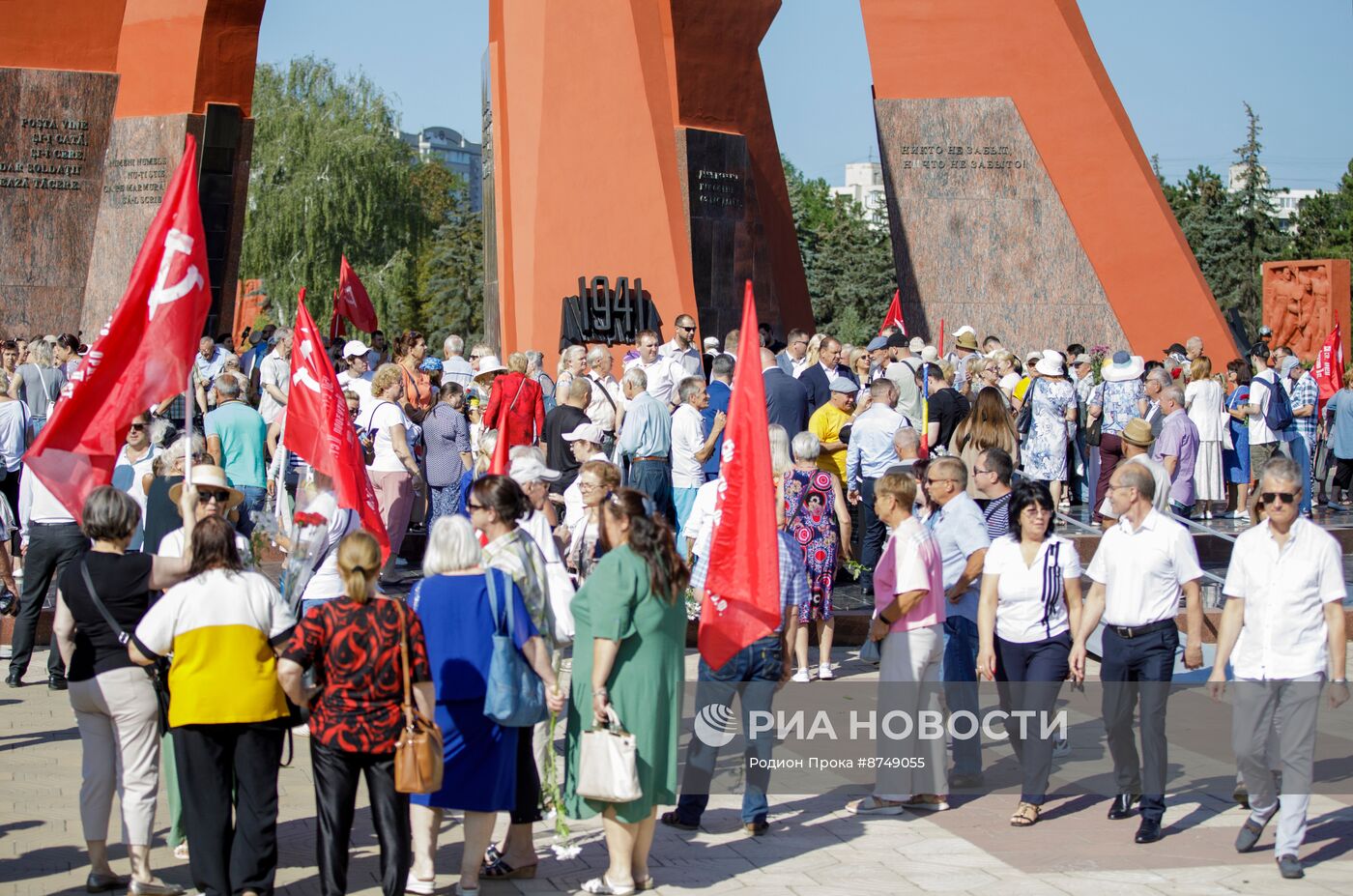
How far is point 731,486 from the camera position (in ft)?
19.5

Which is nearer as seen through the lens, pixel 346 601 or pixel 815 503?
pixel 346 601

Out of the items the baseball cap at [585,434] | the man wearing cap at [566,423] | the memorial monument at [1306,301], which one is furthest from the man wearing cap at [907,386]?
the memorial monument at [1306,301]

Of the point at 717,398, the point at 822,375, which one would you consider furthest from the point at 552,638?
the point at 822,375

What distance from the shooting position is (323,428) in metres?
7.20

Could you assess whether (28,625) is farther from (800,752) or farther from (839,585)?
(839,585)

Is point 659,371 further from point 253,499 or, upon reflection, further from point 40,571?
point 40,571

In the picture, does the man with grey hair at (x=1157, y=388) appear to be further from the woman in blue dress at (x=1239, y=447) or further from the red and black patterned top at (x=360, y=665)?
the red and black patterned top at (x=360, y=665)

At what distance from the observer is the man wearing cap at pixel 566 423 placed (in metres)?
10.3

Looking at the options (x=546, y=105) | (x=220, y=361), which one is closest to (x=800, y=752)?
(x=220, y=361)

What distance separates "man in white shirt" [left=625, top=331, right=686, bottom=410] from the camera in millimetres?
11852

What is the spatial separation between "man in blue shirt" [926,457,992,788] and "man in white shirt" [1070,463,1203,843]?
0.74 metres

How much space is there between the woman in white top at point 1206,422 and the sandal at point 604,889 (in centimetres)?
930

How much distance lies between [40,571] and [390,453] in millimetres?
2436

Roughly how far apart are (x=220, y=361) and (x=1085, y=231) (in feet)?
32.8
